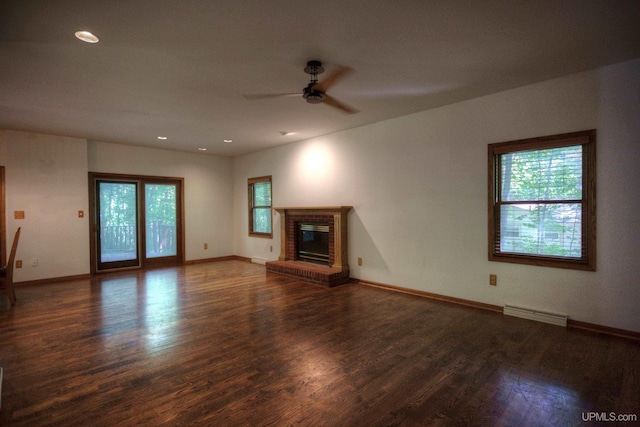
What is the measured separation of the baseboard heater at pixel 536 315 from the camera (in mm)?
3225

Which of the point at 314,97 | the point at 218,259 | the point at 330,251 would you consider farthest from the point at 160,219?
the point at 314,97

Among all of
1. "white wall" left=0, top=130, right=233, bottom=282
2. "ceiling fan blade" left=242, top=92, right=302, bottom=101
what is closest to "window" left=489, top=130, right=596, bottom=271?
"ceiling fan blade" left=242, top=92, right=302, bottom=101

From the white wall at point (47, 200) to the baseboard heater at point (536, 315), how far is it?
694 cm

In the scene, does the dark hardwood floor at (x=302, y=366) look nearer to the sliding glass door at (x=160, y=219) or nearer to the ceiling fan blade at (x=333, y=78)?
the ceiling fan blade at (x=333, y=78)

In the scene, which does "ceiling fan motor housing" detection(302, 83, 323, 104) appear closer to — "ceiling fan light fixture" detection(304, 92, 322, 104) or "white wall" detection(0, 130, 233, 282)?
"ceiling fan light fixture" detection(304, 92, 322, 104)

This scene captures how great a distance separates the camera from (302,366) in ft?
7.92

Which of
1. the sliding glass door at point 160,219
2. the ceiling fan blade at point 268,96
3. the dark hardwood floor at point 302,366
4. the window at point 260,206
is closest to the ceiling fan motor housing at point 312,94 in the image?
the ceiling fan blade at point 268,96

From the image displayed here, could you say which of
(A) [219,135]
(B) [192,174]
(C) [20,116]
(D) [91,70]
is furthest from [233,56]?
(B) [192,174]

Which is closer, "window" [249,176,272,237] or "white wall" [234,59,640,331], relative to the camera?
"white wall" [234,59,640,331]

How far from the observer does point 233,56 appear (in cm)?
272

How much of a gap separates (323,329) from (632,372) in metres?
2.44

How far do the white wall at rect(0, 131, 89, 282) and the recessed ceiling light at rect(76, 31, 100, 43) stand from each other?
4.16m

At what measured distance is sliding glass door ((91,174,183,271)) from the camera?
20.1 feet

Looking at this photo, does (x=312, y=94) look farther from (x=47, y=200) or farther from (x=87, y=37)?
(x=47, y=200)
